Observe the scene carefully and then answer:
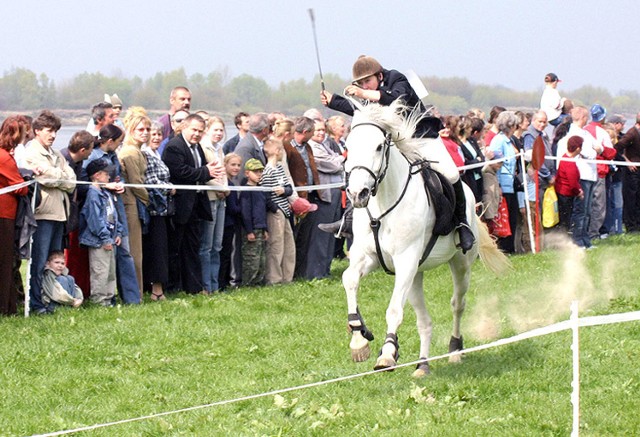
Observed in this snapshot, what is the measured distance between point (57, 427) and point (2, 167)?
16.4ft

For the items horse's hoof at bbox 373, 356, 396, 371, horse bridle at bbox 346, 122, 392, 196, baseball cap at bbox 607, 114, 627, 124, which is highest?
horse bridle at bbox 346, 122, 392, 196

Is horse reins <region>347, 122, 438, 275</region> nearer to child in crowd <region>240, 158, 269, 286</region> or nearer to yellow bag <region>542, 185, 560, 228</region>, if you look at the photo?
child in crowd <region>240, 158, 269, 286</region>

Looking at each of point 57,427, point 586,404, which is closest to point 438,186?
point 586,404

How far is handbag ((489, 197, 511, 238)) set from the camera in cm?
1944

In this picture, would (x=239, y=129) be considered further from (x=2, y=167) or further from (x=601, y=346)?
(x=601, y=346)

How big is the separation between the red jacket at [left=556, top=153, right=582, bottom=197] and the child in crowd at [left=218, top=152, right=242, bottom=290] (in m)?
6.85

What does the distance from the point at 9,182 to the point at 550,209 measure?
10.4 meters

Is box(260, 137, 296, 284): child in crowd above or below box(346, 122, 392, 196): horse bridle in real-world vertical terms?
below

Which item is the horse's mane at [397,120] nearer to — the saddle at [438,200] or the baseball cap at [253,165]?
the saddle at [438,200]

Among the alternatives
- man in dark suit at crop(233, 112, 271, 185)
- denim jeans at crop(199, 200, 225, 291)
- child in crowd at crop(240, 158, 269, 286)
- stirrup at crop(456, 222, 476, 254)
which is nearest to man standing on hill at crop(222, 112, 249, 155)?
man in dark suit at crop(233, 112, 271, 185)

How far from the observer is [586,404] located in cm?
909

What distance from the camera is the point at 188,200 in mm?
15406

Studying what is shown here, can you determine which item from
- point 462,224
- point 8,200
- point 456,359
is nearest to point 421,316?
point 456,359

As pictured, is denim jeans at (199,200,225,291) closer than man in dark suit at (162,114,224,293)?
No
